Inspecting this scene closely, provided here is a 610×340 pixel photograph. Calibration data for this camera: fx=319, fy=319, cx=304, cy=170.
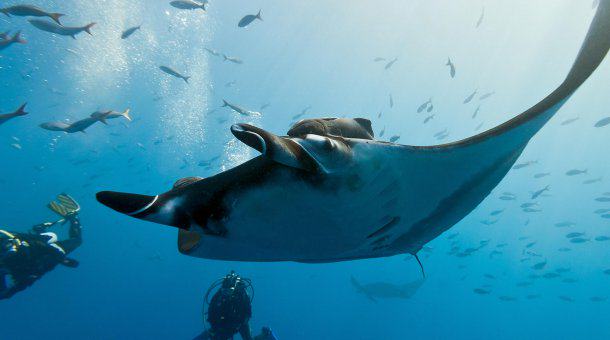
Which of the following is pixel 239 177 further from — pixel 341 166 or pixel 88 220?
pixel 88 220

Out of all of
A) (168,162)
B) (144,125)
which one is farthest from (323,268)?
(144,125)

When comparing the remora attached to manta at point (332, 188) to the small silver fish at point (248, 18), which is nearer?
the remora attached to manta at point (332, 188)

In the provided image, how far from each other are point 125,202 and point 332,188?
0.79m

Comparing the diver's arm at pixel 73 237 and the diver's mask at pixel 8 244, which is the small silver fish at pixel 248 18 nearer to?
the diver's arm at pixel 73 237

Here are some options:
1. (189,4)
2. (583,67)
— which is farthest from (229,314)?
(189,4)

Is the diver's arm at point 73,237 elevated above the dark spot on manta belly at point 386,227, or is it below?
below

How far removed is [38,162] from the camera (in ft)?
123

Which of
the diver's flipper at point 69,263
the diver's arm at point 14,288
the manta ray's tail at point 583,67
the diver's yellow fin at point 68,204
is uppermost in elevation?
→ the manta ray's tail at point 583,67

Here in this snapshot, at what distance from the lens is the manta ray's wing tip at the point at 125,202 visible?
3.76 ft

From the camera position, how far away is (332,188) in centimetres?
133

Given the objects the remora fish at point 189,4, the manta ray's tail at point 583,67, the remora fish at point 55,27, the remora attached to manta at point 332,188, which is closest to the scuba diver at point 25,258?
the remora fish at point 55,27

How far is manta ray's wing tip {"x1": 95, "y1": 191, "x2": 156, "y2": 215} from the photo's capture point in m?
1.15

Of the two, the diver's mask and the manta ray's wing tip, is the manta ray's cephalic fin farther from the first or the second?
the diver's mask

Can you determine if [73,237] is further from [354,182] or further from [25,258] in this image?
[354,182]
